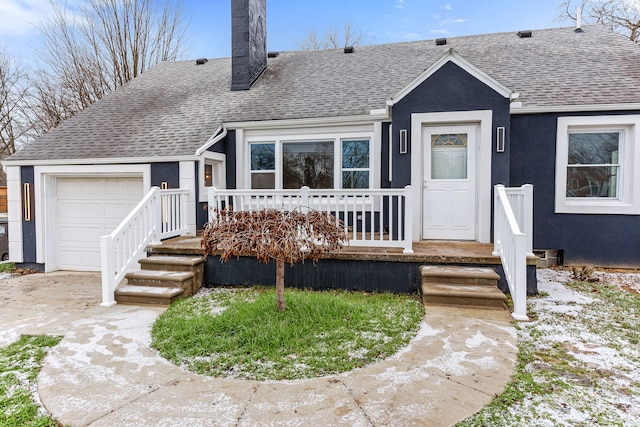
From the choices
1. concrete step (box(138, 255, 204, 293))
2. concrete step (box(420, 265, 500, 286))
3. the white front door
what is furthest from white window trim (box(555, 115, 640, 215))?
concrete step (box(138, 255, 204, 293))

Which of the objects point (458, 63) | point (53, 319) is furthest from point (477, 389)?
point (458, 63)

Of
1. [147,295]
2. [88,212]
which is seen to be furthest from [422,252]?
[88,212]

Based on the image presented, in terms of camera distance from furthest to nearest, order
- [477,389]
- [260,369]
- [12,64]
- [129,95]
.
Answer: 1. [12,64]
2. [129,95]
3. [260,369]
4. [477,389]

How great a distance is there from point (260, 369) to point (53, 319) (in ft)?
9.67

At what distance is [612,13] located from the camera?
40.6 ft

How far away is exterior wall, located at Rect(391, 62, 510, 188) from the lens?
18.9 ft

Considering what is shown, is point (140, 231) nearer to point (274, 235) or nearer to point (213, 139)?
point (213, 139)

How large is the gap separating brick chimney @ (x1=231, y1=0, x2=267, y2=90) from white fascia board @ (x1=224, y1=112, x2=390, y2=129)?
1.77 m

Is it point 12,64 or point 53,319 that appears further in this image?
point 12,64

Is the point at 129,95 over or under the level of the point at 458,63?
over

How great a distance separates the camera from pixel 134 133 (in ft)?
25.7

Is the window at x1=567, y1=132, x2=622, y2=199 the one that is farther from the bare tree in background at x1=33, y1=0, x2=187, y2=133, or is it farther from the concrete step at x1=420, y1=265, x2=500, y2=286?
the bare tree in background at x1=33, y1=0, x2=187, y2=133

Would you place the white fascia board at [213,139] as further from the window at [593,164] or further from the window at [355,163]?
the window at [593,164]

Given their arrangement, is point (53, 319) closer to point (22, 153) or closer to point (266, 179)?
point (266, 179)
